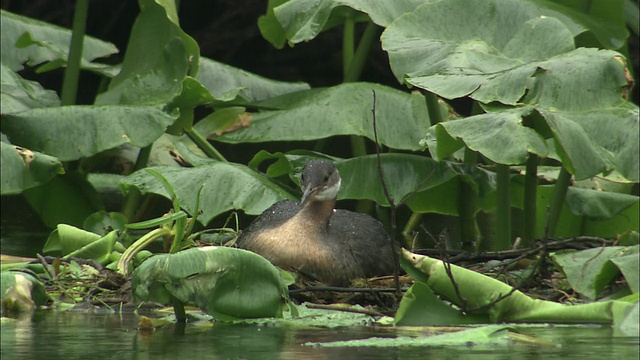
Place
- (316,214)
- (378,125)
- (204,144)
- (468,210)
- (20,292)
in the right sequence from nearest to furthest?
1. (20,292)
2. (316,214)
3. (468,210)
4. (378,125)
5. (204,144)

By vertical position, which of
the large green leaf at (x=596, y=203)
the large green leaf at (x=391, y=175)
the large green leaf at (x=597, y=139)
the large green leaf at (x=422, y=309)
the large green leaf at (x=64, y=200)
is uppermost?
the large green leaf at (x=597, y=139)

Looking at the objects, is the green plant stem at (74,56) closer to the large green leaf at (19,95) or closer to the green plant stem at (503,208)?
the large green leaf at (19,95)

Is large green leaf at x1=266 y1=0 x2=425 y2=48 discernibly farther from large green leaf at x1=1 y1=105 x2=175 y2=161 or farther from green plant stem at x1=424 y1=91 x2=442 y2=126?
large green leaf at x1=1 y1=105 x2=175 y2=161

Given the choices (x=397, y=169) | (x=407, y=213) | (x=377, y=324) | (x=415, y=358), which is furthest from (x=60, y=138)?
(x=415, y=358)

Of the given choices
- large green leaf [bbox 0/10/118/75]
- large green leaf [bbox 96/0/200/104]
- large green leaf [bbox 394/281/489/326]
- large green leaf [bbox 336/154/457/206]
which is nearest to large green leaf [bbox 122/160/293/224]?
large green leaf [bbox 336/154/457/206]

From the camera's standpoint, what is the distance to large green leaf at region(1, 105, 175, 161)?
7.86m

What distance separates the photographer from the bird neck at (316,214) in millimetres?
6270

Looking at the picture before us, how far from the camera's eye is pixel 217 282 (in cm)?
507

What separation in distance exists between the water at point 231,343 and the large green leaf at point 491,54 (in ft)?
5.10

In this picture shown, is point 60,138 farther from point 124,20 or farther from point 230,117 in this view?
point 124,20

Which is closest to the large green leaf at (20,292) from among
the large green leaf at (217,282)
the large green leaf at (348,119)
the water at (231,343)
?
the water at (231,343)

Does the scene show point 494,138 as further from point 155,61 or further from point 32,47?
point 32,47

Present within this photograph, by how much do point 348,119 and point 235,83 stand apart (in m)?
1.83

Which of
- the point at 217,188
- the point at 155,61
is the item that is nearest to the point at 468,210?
the point at 217,188
